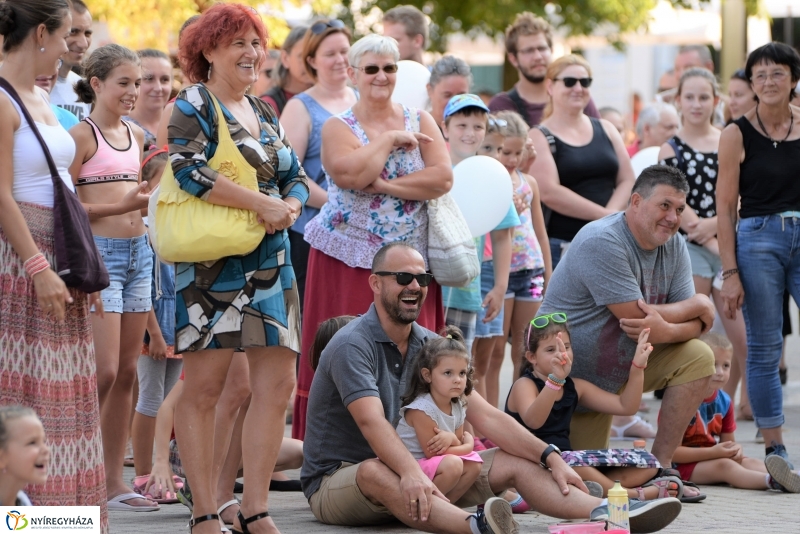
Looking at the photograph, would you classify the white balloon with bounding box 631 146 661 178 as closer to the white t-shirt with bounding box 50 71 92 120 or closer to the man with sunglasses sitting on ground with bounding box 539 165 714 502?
the man with sunglasses sitting on ground with bounding box 539 165 714 502

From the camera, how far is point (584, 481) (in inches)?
211

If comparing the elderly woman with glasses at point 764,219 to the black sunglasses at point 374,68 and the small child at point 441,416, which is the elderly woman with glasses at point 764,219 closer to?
the black sunglasses at point 374,68

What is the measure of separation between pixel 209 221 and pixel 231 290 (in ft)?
0.90

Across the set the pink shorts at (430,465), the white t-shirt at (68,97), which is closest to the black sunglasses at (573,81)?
the white t-shirt at (68,97)

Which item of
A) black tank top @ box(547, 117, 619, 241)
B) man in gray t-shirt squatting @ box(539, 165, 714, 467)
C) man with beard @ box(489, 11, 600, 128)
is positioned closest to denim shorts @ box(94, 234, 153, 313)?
man in gray t-shirt squatting @ box(539, 165, 714, 467)

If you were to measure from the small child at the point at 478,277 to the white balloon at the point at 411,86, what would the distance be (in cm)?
57

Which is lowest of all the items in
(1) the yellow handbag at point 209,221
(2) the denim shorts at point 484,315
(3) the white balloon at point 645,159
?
(2) the denim shorts at point 484,315

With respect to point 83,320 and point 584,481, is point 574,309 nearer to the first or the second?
point 584,481

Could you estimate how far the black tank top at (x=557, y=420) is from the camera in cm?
561

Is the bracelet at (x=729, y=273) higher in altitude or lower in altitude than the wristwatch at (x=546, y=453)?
higher

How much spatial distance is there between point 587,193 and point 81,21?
326 cm

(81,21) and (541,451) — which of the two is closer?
(541,451)

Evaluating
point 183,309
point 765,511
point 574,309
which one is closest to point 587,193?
point 574,309

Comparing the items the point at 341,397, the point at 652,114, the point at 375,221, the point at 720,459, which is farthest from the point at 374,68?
the point at 652,114
